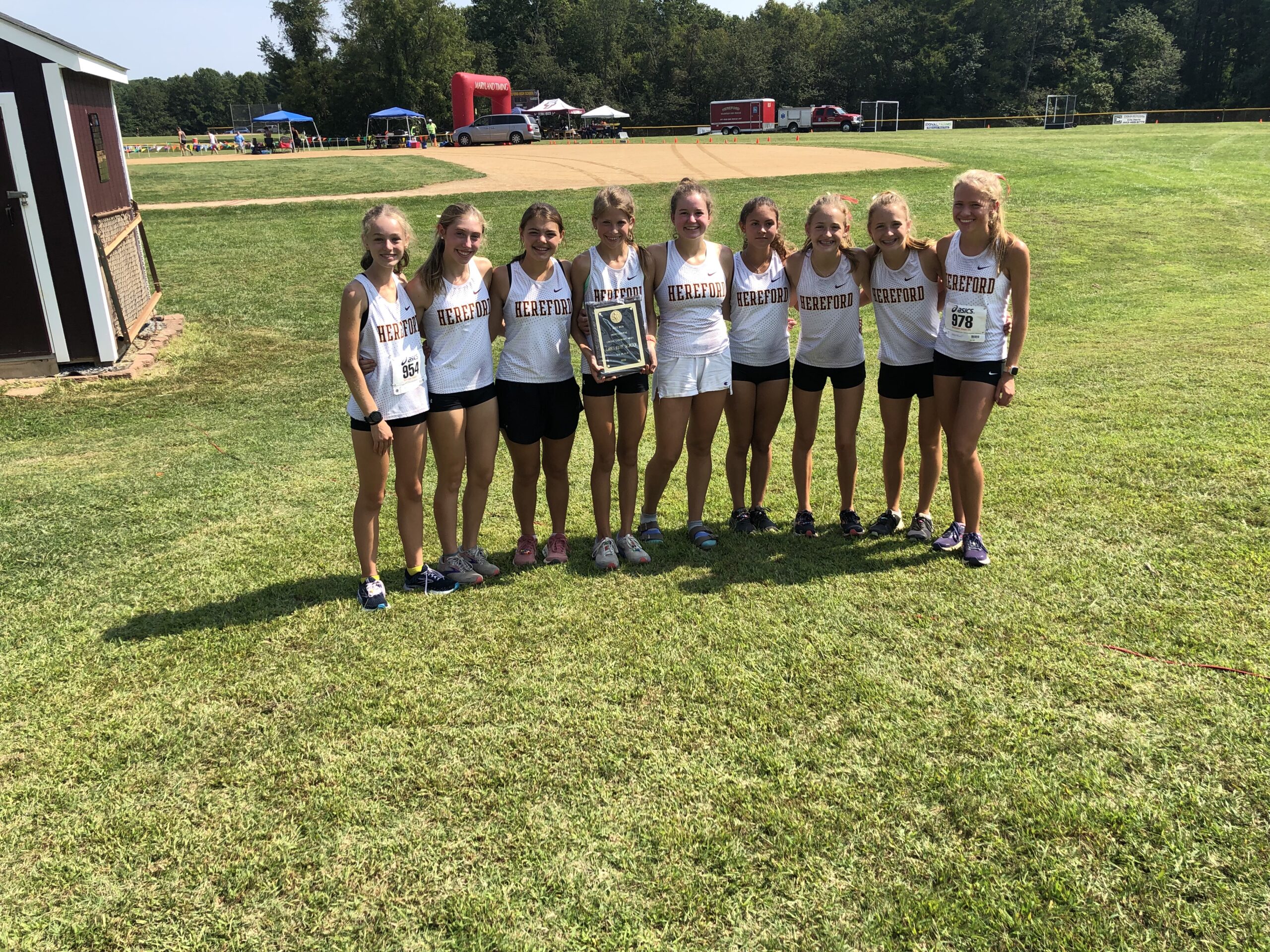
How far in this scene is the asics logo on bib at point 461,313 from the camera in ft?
12.7

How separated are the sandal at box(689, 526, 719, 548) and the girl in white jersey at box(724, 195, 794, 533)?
537 millimetres

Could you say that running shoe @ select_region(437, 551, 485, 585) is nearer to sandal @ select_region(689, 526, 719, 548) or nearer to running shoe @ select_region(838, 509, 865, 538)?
sandal @ select_region(689, 526, 719, 548)

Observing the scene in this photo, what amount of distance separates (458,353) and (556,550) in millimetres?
1180

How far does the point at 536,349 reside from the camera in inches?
160

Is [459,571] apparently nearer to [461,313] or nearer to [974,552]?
[461,313]

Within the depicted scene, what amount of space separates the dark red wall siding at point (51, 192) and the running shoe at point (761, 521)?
25.0ft

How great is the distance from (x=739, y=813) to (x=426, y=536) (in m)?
2.88

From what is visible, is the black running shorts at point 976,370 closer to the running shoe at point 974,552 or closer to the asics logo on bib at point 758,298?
the running shoe at point 974,552

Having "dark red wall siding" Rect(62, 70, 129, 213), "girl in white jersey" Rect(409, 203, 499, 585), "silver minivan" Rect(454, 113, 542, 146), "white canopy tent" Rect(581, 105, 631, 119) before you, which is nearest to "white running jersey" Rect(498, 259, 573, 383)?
"girl in white jersey" Rect(409, 203, 499, 585)

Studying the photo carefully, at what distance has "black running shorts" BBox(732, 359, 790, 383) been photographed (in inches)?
177

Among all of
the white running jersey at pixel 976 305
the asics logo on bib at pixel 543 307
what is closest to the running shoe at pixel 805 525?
the white running jersey at pixel 976 305

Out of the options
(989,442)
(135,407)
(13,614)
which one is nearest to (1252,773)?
(989,442)

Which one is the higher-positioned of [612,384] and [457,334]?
[457,334]

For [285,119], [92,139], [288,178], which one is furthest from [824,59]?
[92,139]
